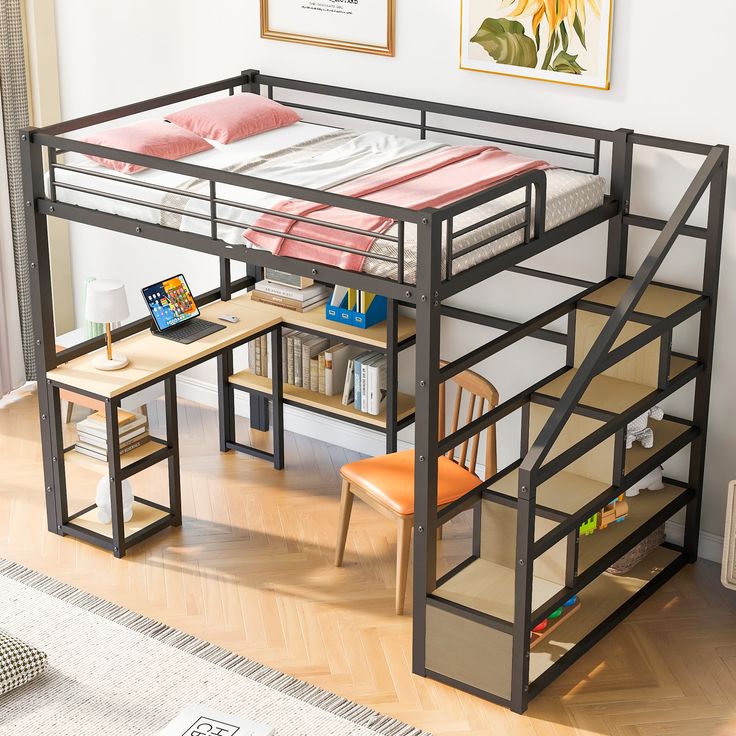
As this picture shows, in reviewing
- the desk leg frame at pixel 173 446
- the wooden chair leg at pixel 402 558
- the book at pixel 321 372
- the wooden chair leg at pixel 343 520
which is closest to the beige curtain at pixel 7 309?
the desk leg frame at pixel 173 446

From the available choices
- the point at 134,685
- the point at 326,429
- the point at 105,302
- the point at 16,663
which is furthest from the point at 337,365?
the point at 16,663

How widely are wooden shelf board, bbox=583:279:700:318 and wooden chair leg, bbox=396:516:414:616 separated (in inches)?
35.0

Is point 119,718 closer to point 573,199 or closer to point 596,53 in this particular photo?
point 573,199

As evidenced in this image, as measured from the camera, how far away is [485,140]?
4297mm

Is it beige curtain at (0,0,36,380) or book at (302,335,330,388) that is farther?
beige curtain at (0,0,36,380)

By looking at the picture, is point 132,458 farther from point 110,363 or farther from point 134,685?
point 134,685

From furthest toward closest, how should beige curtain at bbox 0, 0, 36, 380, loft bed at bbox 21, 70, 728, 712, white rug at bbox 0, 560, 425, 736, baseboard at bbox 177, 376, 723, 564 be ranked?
beige curtain at bbox 0, 0, 36, 380, baseboard at bbox 177, 376, 723, 564, white rug at bbox 0, 560, 425, 736, loft bed at bbox 21, 70, 728, 712

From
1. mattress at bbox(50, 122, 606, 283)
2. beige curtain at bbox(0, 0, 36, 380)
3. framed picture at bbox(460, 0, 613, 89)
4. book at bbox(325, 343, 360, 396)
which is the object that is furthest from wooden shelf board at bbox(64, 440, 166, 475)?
framed picture at bbox(460, 0, 613, 89)

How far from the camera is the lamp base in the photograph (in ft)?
13.6

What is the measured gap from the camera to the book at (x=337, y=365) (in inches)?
183

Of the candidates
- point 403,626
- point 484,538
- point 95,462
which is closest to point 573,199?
point 484,538

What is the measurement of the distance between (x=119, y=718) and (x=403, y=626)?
0.91 m

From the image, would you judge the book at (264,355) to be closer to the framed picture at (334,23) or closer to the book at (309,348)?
the book at (309,348)

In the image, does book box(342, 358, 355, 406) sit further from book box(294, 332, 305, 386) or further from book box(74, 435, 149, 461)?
book box(74, 435, 149, 461)
